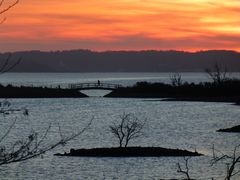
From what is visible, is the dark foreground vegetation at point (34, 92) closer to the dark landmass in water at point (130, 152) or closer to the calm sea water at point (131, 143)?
the calm sea water at point (131, 143)

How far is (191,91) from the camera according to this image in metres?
162

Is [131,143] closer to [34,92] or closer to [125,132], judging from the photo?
[125,132]

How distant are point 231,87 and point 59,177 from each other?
380ft

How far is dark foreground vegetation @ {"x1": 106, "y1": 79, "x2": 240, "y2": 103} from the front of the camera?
15588 cm

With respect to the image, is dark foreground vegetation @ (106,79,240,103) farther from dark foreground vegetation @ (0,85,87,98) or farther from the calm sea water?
the calm sea water

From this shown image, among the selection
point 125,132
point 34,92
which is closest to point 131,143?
point 125,132

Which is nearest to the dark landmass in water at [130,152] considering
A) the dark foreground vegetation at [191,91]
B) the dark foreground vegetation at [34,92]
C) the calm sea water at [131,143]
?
the calm sea water at [131,143]

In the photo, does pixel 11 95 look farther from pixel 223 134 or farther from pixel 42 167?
pixel 42 167

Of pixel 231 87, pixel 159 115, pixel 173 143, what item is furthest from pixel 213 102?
pixel 173 143

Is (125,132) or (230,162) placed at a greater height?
(125,132)

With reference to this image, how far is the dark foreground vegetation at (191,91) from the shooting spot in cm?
15588

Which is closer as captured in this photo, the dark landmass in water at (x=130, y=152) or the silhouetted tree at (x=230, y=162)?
the silhouetted tree at (x=230, y=162)

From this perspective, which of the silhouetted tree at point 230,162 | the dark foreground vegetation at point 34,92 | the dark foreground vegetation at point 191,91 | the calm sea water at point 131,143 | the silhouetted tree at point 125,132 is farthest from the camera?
the dark foreground vegetation at point 34,92

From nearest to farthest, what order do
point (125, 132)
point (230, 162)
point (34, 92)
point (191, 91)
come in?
point (230, 162) → point (125, 132) → point (191, 91) → point (34, 92)
